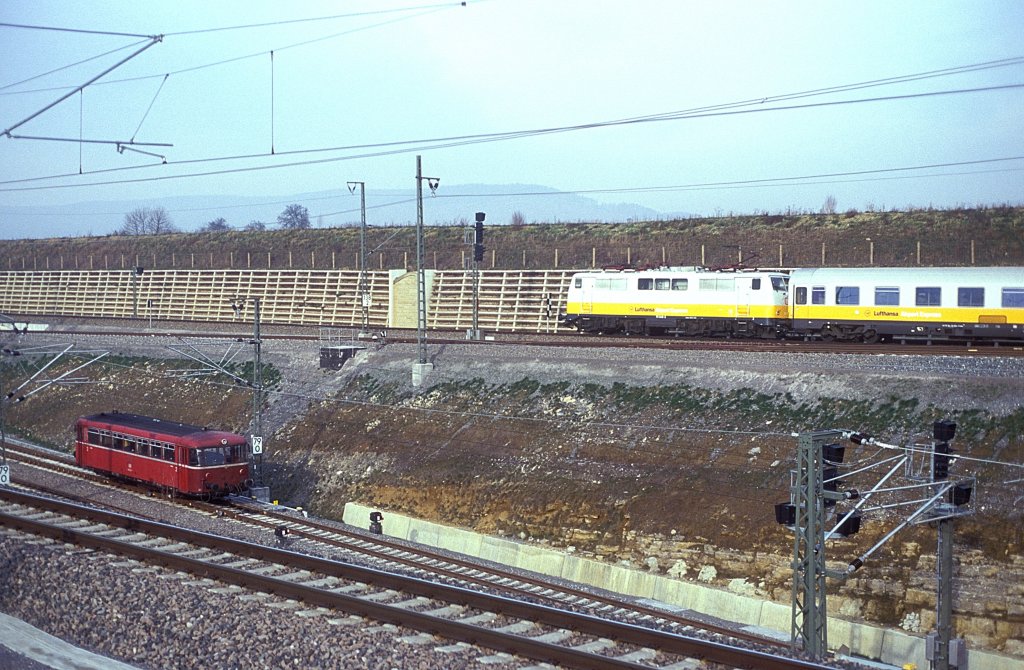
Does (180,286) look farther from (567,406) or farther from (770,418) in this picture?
(770,418)

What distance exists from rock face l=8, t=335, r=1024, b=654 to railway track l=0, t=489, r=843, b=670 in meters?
7.64

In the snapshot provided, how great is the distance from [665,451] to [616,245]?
131 ft

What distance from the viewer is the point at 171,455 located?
28516 mm

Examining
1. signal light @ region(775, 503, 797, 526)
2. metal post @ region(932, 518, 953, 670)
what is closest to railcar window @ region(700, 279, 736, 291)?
metal post @ region(932, 518, 953, 670)

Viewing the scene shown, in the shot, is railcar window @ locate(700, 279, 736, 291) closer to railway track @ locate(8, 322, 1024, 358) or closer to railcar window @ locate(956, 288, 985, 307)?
railway track @ locate(8, 322, 1024, 358)

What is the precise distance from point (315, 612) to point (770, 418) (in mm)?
17075

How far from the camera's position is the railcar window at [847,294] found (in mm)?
34594

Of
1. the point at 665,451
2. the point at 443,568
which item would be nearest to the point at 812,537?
the point at 443,568

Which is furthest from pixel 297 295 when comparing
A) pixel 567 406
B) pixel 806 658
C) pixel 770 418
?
pixel 806 658

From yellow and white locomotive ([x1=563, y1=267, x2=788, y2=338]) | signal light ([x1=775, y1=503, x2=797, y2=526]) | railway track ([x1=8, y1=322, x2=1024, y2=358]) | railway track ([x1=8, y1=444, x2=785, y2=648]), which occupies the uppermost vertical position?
yellow and white locomotive ([x1=563, y1=267, x2=788, y2=338])

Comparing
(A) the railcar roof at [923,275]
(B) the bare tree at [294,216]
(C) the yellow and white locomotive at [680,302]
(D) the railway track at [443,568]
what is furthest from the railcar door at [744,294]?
(B) the bare tree at [294,216]

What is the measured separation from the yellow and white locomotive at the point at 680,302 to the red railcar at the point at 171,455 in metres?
17.6

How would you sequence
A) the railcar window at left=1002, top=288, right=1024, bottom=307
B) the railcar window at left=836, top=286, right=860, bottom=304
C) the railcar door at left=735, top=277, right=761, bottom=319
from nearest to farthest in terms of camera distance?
the railcar window at left=1002, top=288, right=1024, bottom=307
the railcar window at left=836, top=286, right=860, bottom=304
the railcar door at left=735, top=277, right=761, bottom=319

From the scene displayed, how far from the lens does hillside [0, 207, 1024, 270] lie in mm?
54750
